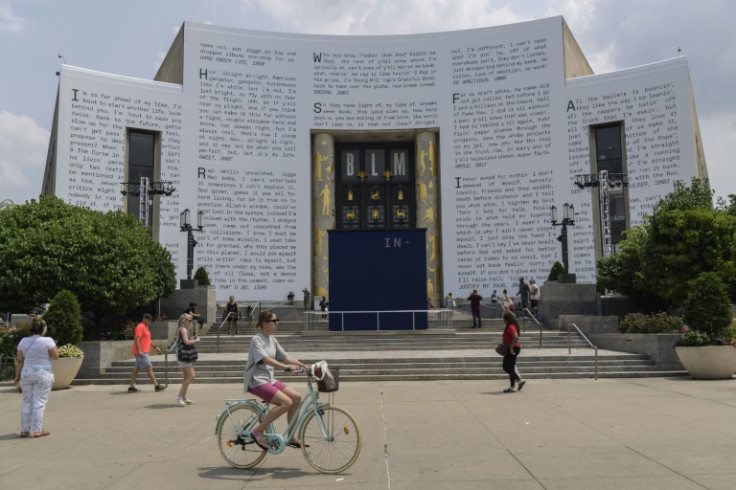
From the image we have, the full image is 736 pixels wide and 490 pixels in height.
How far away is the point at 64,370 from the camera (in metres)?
14.4

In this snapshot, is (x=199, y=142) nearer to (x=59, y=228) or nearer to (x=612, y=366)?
(x=59, y=228)

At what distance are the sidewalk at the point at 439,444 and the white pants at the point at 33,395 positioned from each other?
0.90ft

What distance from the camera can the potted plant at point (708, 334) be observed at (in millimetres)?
14055

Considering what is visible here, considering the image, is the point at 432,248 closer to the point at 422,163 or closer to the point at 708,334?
the point at 422,163

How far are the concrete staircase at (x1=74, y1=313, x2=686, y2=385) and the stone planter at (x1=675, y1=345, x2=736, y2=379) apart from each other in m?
1.10

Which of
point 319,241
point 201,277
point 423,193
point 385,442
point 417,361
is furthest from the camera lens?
point 423,193

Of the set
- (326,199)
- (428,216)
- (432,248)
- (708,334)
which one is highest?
(326,199)

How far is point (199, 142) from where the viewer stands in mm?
34156

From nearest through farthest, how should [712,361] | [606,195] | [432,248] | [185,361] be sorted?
[185,361]
[712,361]
[606,195]
[432,248]

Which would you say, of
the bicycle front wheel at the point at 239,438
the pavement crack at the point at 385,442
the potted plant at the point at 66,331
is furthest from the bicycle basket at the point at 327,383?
the potted plant at the point at 66,331

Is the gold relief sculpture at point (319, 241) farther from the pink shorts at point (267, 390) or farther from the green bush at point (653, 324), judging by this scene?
the pink shorts at point (267, 390)

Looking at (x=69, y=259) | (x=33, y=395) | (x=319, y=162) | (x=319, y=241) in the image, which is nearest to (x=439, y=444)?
(x=33, y=395)

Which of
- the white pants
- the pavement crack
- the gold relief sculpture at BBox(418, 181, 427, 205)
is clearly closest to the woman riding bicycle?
the pavement crack

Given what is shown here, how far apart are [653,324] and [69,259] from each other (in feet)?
56.2
